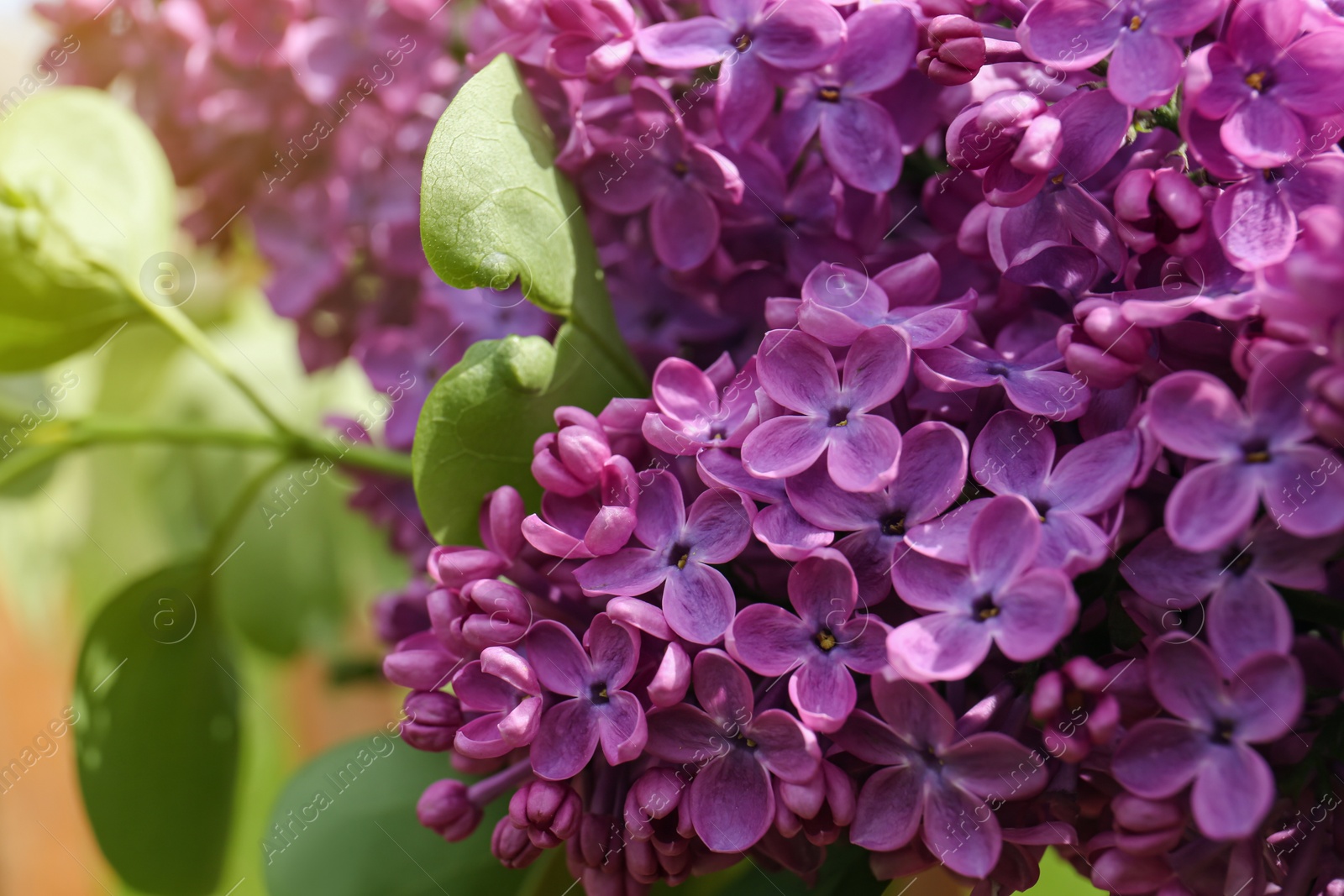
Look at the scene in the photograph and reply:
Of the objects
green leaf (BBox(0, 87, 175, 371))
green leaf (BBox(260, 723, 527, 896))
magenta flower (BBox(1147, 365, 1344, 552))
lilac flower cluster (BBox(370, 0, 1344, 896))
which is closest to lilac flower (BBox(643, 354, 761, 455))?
lilac flower cluster (BBox(370, 0, 1344, 896))

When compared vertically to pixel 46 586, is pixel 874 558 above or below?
above

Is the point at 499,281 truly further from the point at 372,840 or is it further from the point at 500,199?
the point at 372,840

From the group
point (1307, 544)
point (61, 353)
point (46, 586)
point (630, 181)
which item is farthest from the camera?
point (46, 586)

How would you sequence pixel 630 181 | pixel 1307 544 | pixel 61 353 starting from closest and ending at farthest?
pixel 1307 544
pixel 630 181
pixel 61 353

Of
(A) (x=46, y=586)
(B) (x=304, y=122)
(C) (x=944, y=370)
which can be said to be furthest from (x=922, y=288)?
(A) (x=46, y=586)

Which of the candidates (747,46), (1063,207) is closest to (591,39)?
(747,46)

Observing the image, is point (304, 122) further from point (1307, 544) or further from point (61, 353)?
point (1307, 544)

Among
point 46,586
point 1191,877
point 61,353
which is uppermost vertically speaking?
point 61,353

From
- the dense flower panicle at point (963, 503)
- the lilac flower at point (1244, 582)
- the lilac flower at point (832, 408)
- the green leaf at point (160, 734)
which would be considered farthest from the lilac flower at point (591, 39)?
the green leaf at point (160, 734)
